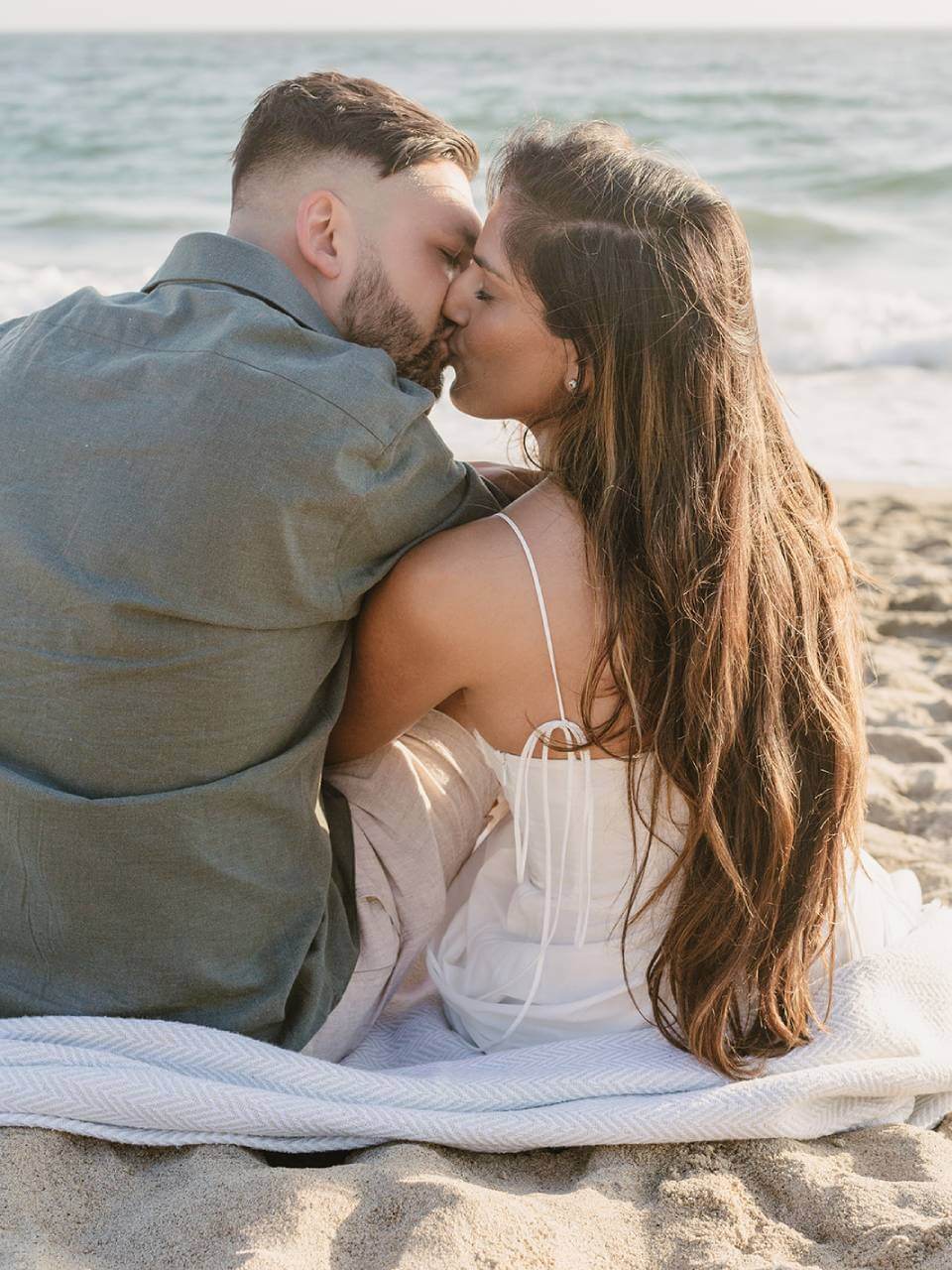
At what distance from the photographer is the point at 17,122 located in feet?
52.2

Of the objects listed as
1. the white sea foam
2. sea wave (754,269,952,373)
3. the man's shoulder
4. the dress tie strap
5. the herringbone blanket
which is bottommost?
the white sea foam

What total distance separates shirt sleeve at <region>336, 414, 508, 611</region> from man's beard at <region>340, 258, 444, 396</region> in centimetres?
35

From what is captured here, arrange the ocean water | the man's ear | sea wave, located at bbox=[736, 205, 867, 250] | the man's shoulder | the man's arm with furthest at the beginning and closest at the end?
sea wave, located at bbox=[736, 205, 867, 250], the ocean water, the man's arm, the man's ear, the man's shoulder

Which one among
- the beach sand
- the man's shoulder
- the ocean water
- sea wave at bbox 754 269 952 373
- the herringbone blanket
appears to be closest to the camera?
the beach sand

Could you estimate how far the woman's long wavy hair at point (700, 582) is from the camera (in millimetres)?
1944

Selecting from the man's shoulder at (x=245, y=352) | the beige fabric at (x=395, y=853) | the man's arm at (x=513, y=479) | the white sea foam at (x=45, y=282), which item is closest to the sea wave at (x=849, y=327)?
the white sea foam at (x=45, y=282)

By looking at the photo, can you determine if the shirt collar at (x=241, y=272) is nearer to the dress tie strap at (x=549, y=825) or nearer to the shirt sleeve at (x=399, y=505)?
the shirt sleeve at (x=399, y=505)

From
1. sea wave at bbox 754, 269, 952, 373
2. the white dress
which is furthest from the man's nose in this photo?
sea wave at bbox 754, 269, 952, 373

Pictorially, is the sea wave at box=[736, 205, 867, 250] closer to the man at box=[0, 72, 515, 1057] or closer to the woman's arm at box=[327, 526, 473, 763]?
the woman's arm at box=[327, 526, 473, 763]

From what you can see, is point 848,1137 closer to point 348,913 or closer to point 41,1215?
point 348,913

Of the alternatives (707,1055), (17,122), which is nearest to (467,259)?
(707,1055)

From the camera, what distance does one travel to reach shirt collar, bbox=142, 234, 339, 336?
6.30ft

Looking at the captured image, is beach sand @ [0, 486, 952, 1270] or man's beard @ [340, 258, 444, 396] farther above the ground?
man's beard @ [340, 258, 444, 396]

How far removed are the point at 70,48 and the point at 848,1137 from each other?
31.4 m
